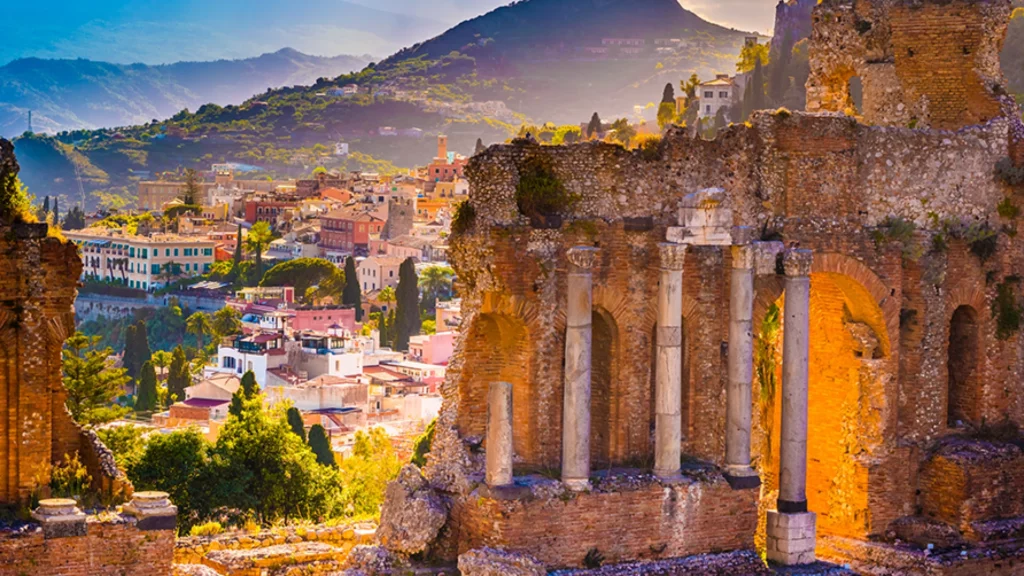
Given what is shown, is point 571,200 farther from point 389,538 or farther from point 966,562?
point 966,562

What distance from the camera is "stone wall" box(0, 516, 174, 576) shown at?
67.5ft

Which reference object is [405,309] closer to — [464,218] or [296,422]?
[296,422]

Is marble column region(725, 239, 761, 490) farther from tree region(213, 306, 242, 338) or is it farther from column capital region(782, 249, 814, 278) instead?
tree region(213, 306, 242, 338)

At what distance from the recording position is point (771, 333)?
94.2 feet

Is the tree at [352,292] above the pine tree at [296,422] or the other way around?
above

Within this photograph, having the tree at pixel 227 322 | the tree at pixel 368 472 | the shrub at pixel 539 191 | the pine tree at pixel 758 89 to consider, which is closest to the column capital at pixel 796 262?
the shrub at pixel 539 191

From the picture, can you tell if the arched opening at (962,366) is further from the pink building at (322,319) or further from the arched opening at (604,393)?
the pink building at (322,319)

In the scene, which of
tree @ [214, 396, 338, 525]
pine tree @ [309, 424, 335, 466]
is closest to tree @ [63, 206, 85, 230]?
pine tree @ [309, 424, 335, 466]

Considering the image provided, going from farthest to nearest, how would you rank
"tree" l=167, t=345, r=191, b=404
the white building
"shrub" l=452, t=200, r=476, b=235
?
the white building → "tree" l=167, t=345, r=191, b=404 → "shrub" l=452, t=200, r=476, b=235

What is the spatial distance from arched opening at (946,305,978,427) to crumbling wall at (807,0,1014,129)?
3207 millimetres

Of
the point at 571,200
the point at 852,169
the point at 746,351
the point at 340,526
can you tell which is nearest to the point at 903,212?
the point at 852,169

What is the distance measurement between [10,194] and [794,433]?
11763 mm

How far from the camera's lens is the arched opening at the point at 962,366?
94.2ft

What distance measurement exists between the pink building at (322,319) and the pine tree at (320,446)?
5408 centimetres
